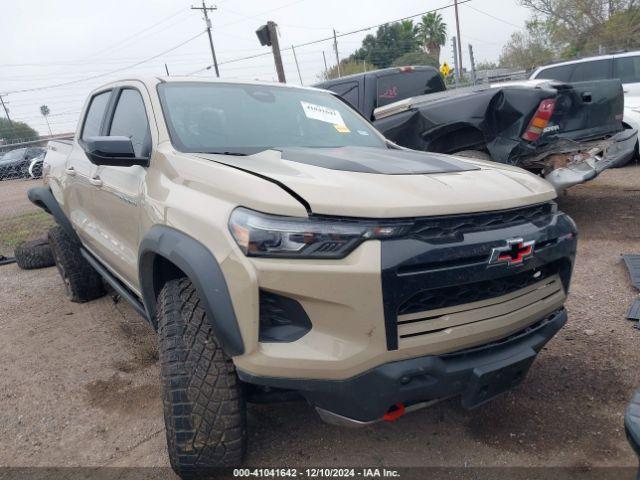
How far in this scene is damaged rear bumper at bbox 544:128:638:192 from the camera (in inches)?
202

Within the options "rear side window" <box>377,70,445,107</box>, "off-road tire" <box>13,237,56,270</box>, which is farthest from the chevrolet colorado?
"rear side window" <box>377,70,445,107</box>

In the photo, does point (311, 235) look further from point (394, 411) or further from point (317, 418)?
point (317, 418)

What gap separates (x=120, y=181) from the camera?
114 inches

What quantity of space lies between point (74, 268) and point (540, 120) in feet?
14.8

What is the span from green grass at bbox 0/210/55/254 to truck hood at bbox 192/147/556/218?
6.83m

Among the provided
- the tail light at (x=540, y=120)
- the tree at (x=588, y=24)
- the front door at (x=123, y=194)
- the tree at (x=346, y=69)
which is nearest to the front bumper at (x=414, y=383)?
the front door at (x=123, y=194)

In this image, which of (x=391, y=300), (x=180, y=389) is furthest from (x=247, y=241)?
(x=180, y=389)

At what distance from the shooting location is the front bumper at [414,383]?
1815mm

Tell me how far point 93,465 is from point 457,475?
1.65 meters

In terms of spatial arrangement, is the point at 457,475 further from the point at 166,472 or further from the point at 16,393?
the point at 16,393

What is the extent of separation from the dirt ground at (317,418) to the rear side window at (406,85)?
4.07 meters

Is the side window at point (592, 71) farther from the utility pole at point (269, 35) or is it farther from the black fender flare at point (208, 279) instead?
the black fender flare at point (208, 279)

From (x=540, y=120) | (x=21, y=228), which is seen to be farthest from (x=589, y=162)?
(x=21, y=228)

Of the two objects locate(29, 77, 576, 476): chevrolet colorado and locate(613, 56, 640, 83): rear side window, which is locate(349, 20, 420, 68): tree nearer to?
locate(613, 56, 640, 83): rear side window
